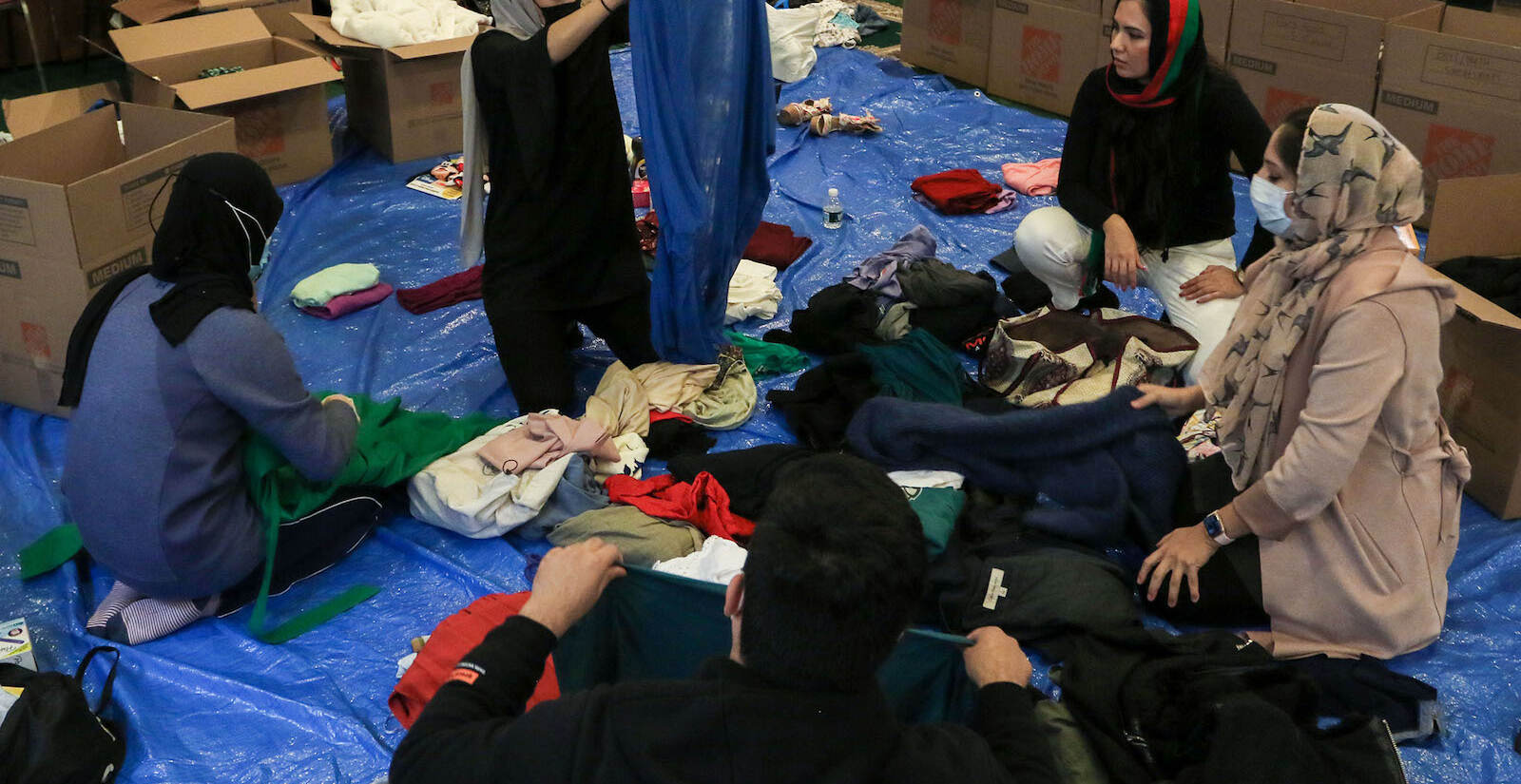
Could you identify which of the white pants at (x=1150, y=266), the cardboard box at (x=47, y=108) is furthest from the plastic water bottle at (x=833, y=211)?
the cardboard box at (x=47, y=108)

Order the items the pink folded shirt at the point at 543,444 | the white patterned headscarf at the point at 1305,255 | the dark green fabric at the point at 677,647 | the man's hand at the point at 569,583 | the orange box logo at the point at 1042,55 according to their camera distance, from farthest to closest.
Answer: the orange box logo at the point at 1042,55
the pink folded shirt at the point at 543,444
the white patterned headscarf at the point at 1305,255
the dark green fabric at the point at 677,647
the man's hand at the point at 569,583

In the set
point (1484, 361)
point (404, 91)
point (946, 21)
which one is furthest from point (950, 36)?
point (1484, 361)

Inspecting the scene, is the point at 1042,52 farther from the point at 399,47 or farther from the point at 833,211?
the point at 399,47

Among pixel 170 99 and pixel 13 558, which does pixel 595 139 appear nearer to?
pixel 13 558

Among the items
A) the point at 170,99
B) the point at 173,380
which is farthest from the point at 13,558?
the point at 170,99

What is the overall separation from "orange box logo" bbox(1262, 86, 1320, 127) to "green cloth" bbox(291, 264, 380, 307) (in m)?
3.10

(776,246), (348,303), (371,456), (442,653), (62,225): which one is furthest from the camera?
(776,246)

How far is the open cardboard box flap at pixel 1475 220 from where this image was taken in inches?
123

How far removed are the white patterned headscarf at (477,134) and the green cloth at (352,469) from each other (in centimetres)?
49

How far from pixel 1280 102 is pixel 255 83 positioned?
3.57 meters

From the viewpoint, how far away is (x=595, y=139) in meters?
3.14

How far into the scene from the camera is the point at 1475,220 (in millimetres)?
3162

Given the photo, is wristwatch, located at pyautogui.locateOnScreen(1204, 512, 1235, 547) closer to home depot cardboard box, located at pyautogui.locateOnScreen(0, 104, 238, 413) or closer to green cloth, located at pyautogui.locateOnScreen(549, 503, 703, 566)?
green cloth, located at pyautogui.locateOnScreen(549, 503, 703, 566)

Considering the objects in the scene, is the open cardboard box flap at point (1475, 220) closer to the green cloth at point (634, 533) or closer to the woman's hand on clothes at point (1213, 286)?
the woman's hand on clothes at point (1213, 286)
